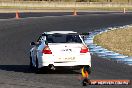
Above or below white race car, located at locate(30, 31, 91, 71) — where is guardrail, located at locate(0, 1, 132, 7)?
below

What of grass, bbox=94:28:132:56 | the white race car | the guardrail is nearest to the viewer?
the white race car

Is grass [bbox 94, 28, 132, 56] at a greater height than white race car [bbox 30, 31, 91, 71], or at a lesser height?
lesser

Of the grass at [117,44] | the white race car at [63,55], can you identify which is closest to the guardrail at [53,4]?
the grass at [117,44]

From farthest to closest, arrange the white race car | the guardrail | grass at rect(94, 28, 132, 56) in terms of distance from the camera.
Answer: the guardrail → grass at rect(94, 28, 132, 56) → the white race car

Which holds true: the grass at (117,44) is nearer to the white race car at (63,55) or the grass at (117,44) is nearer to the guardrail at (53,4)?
the white race car at (63,55)

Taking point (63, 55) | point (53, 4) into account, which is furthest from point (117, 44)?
point (53, 4)

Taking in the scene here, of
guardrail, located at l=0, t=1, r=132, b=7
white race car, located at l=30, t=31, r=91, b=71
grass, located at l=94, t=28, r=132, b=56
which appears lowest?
guardrail, located at l=0, t=1, r=132, b=7

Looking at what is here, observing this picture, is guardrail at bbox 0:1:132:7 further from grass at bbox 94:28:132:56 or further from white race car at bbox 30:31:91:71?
white race car at bbox 30:31:91:71

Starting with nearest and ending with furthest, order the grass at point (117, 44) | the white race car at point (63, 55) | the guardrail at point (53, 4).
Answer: the white race car at point (63, 55) < the grass at point (117, 44) < the guardrail at point (53, 4)

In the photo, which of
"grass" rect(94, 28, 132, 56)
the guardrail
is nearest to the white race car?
"grass" rect(94, 28, 132, 56)

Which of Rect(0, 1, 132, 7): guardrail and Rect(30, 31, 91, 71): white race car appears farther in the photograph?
Rect(0, 1, 132, 7): guardrail

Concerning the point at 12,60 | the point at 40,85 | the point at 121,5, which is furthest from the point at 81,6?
the point at 40,85

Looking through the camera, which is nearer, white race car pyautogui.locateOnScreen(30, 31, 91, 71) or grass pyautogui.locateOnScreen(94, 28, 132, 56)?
white race car pyautogui.locateOnScreen(30, 31, 91, 71)

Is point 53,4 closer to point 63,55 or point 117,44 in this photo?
point 117,44
